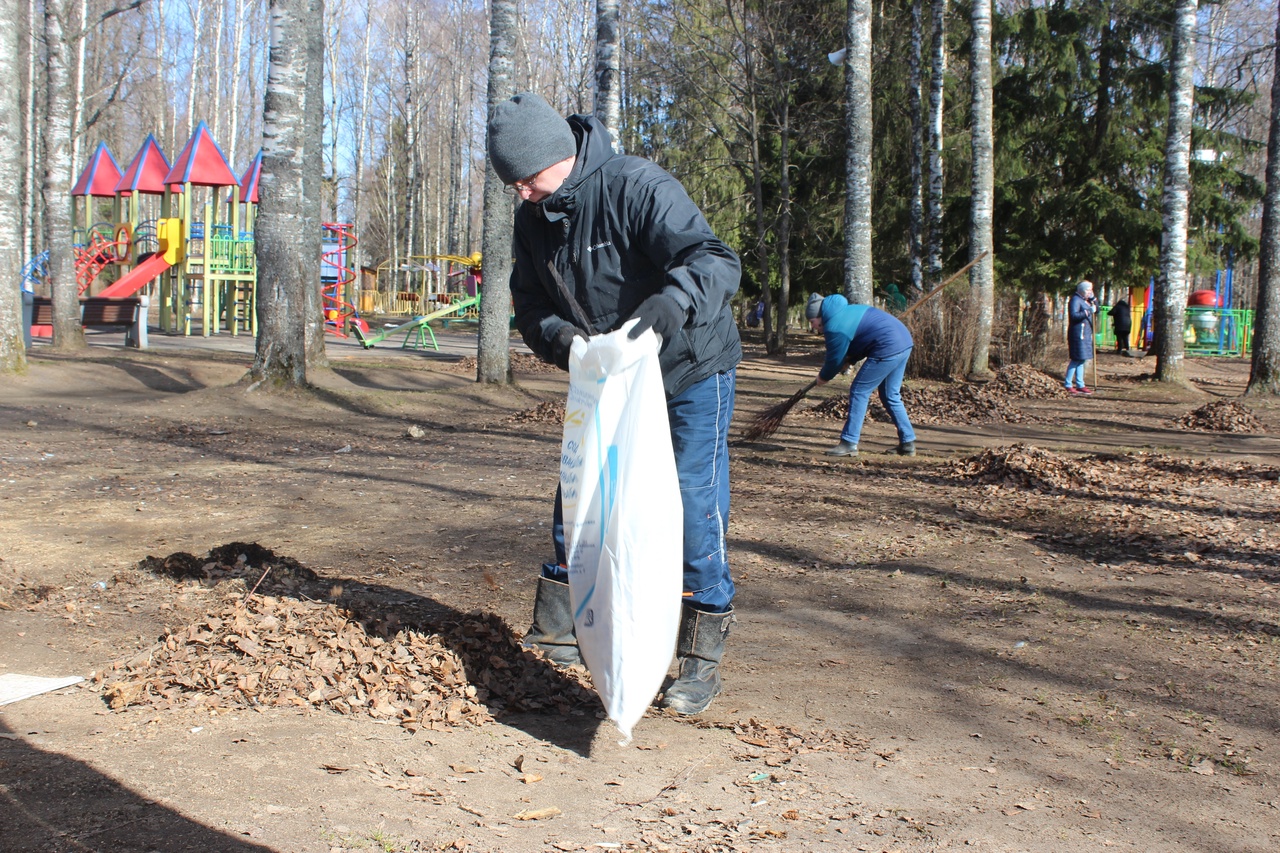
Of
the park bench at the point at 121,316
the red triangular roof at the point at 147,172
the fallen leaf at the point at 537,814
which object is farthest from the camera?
the red triangular roof at the point at 147,172

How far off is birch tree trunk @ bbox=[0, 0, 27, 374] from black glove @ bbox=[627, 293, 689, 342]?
1033 cm

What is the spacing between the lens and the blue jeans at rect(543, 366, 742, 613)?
10.4 ft

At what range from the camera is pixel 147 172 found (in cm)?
2495

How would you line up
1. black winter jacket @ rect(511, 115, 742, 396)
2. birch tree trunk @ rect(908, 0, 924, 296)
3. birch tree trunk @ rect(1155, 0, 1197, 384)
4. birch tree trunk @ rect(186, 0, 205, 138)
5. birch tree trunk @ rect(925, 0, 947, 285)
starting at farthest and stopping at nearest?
birch tree trunk @ rect(186, 0, 205, 138), birch tree trunk @ rect(908, 0, 924, 296), birch tree trunk @ rect(925, 0, 947, 285), birch tree trunk @ rect(1155, 0, 1197, 384), black winter jacket @ rect(511, 115, 742, 396)

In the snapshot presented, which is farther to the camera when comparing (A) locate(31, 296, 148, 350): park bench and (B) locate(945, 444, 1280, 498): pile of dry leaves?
(A) locate(31, 296, 148, 350): park bench

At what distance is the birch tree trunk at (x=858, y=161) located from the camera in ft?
49.2

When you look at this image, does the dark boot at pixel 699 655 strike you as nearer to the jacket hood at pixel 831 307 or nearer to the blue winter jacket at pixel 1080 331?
the jacket hood at pixel 831 307

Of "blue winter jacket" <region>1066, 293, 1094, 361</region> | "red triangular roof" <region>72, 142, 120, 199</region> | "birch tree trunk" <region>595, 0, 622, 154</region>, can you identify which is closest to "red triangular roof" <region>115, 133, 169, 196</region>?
"red triangular roof" <region>72, 142, 120, 199</region>

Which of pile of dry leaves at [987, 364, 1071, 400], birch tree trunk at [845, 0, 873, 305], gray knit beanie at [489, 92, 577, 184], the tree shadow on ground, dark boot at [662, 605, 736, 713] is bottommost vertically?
the tree shadow on ground

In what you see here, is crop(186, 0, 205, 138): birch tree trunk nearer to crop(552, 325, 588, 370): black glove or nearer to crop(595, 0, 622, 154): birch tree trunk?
crop(595, 0, 622, 154): birch tree trunk

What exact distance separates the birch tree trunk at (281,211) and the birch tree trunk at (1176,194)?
38.2 feet

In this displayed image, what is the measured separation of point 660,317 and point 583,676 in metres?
1.33

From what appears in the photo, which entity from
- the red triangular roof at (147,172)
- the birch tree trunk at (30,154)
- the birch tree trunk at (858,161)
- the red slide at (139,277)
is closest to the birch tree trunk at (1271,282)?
the birch tree trunk at (858,161)

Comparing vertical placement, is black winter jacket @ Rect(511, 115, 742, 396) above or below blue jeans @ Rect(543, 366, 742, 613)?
above
